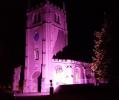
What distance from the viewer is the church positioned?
45344mm

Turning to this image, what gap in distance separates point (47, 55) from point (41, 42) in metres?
3.34

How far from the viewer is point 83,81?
161 feet

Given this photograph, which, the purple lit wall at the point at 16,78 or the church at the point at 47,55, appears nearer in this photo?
the church at the point at 47,55

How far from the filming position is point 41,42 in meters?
47.9

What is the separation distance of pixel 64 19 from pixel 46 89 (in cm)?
1680

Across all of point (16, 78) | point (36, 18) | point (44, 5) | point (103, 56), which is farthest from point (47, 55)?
point (103, 56)

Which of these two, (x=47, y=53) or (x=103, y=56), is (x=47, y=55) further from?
(x=103, y=56)

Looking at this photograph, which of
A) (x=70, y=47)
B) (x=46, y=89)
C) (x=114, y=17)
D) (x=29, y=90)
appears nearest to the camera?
(x=114, y=17)

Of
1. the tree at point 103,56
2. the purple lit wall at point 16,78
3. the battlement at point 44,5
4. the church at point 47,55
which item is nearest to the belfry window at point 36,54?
the church at point 47,55

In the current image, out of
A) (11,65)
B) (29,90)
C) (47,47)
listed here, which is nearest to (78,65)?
(47,47)

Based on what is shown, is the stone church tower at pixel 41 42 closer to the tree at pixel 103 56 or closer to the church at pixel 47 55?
the church at pixel 47 55

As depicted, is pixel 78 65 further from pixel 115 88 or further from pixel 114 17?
pixel 115 88

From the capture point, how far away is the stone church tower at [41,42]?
46.3 meters

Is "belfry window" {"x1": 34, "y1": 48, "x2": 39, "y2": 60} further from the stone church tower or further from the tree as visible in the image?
the tree
